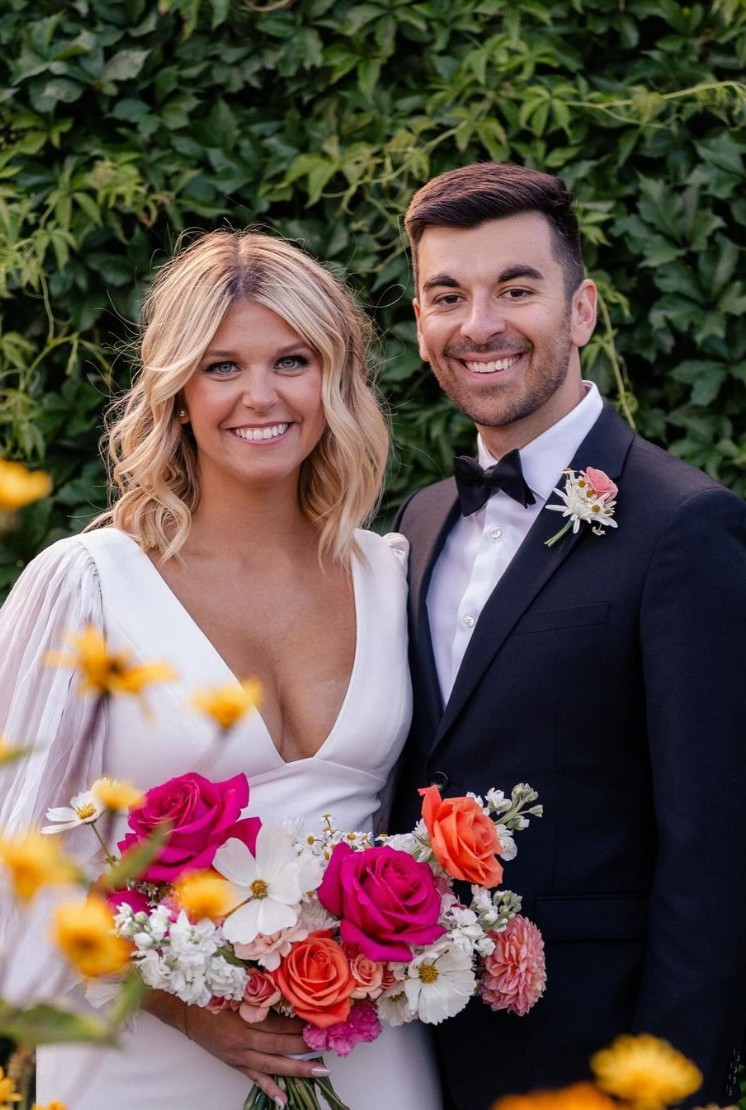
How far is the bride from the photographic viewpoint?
2195 millimetres

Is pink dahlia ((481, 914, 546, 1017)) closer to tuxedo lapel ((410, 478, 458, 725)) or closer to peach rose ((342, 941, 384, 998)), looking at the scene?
peach rose ((342, 941, 384, 998))

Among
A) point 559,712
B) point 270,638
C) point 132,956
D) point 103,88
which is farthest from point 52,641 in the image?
point 103,88

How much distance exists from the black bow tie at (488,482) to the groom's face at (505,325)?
11 centimetres

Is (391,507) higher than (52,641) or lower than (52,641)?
lower

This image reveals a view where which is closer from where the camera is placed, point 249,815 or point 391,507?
point 249,815

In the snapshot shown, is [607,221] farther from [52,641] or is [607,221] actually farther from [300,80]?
[52,641]

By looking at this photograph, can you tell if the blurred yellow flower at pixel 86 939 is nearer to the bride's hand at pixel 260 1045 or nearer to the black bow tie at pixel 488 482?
the bride's hand at pixel 260 1045

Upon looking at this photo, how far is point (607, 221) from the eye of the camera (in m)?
3.08

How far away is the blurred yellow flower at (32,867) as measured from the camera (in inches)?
29.9

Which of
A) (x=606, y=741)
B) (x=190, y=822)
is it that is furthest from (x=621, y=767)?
(x=190, y=822)

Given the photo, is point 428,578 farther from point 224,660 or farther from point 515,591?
point 224,660

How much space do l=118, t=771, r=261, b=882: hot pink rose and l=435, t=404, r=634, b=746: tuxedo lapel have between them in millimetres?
520

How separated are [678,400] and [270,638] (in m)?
1.23

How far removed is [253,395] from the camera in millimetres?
2400
